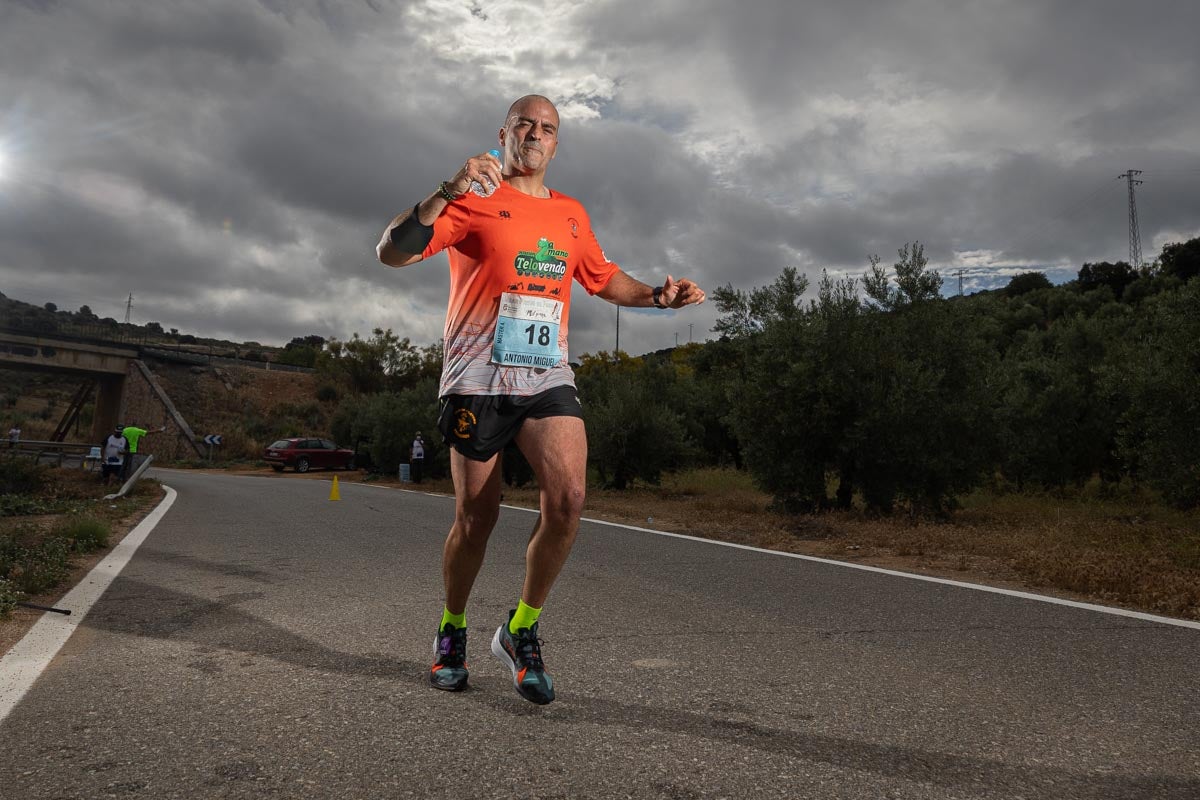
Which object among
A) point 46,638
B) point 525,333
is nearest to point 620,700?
point 525,333

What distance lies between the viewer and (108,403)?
58875 millimetres

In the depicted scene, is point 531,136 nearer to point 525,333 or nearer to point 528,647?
point 525,333

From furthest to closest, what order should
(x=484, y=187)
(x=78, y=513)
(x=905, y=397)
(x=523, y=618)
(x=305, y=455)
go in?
(x=305, y=455) → (x=905, y=397) → (x=78, y=513) → (x=523, y=618) → (x=484, y=187)

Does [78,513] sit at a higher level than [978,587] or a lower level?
higher

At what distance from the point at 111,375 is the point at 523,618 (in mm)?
63228

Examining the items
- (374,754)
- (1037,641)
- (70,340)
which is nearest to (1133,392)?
(1037,641)

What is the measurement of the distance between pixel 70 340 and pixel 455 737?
6076 centimetres

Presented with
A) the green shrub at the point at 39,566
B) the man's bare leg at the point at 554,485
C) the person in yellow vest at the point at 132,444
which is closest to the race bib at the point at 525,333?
the man's bare leg at the point at 554,485

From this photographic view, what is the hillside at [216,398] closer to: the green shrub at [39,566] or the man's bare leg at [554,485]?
the green shrub at [39,566]

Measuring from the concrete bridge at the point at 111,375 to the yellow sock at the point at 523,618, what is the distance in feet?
173

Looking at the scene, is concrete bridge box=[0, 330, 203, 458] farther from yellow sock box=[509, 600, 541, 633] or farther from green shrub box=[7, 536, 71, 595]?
yellow sock box=[509, 600, 541, 633]

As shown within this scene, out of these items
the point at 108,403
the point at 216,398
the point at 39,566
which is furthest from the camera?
the point at 216,398

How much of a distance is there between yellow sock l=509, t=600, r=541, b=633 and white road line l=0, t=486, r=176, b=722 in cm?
180

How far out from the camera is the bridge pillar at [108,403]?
190ft
